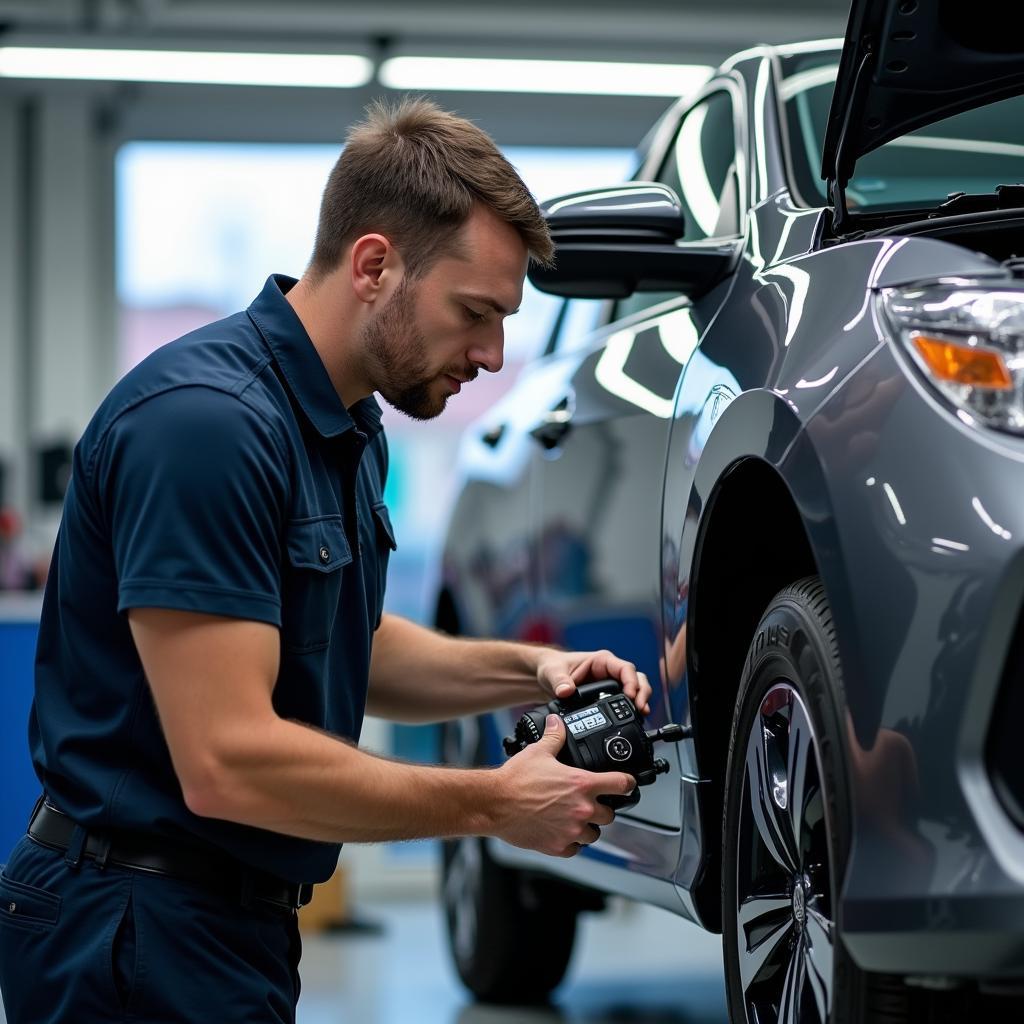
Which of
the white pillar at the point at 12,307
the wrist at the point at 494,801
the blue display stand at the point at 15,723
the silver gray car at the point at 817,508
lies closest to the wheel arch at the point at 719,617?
the silver gray car at the point at 817,508

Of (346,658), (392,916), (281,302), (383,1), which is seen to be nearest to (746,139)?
(281,302)

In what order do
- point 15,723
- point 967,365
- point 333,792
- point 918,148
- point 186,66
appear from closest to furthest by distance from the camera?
point 967,365 < point 333,792 < point 918,148 < point 15,723 < point 186,66

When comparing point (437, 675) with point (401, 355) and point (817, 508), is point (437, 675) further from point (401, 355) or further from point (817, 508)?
point (817, 508)

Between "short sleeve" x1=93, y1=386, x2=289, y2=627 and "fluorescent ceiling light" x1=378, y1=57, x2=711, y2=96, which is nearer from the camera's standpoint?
"short sleeve" x1=93, y1=386, x2=289, y2=627

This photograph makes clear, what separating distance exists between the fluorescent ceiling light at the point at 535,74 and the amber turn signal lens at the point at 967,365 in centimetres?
552

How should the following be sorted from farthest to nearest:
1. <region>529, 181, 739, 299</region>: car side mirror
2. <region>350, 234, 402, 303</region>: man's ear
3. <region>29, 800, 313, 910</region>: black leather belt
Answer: <region>529, 181, 739, 299</region>: car side mirror, <region>350, 234, 402, 303</region>: man's ear, <region>29, 800, 313, 910</region>: black leather belt

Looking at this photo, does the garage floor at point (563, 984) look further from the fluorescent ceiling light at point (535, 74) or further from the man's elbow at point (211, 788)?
the fluorescent ceiling light at point (535, 74)

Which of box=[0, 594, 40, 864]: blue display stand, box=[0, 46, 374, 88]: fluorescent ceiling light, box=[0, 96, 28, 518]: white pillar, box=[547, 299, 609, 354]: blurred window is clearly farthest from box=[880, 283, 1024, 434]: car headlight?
box=[0, 96, 28, 518]: white pillar

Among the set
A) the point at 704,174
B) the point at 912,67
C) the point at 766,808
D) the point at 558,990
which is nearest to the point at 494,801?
the point at 766,808

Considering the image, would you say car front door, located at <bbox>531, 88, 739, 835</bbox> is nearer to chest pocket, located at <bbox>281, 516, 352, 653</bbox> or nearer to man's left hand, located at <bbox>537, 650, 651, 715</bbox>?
man's left hand, located at <bbox>537, 650, 651, 715</bbox>

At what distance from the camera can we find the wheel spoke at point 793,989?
1.73 meters

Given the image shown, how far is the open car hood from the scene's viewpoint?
1870 mm

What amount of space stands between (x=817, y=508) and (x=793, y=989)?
512 mm

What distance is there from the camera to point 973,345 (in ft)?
4.89
